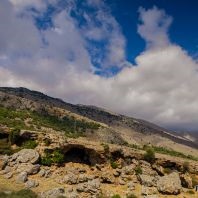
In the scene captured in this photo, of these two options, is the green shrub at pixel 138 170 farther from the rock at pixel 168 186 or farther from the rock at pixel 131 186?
the rock at pixel 168 186

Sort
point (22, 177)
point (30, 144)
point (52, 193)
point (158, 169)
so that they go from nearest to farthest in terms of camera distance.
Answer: point (52, 193) < point (22, 177) < point (30, 144) < point (158, 169)

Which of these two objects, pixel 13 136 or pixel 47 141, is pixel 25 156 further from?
pixel 47 141

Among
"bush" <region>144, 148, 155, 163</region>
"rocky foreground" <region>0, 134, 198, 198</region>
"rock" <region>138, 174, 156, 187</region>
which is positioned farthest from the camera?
"bush" <region>144, 148, 155, 163</region>

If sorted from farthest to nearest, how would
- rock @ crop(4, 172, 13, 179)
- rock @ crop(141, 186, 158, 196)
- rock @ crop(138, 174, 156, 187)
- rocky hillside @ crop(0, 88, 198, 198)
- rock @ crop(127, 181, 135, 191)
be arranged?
rock @ crop(138, 174, 156, 187)
rock @ crop(127, 181, 135, 191)
rock @ crop(141, 186, 158, 196)
rocky hillside @ crop(0, 88, 198, 198)
rock @ crop(4, 172, 13, 179)

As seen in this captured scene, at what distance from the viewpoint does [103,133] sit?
147m

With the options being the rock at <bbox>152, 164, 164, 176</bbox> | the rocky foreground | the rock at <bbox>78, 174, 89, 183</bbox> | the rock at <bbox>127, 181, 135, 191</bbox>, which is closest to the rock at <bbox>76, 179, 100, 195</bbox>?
the rocky foreground

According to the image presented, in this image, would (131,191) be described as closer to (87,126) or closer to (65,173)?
(65,173)

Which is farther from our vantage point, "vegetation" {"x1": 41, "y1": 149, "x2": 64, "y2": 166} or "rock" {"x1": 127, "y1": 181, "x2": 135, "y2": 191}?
"vegetation" {"x1": 41, "y1": 149, "x2": 64, "y2": 166}

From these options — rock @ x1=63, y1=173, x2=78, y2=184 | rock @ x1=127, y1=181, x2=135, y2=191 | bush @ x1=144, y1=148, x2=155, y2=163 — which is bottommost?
rock @ x1=63, y1=173, x2=78, y2=184

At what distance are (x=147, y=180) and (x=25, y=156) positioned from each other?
2233cm

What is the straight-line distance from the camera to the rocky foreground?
52000 mm

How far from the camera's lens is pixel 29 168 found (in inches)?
2160

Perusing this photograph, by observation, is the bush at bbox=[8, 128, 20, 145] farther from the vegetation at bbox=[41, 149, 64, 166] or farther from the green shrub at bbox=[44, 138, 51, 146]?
the vegetation at bbox=[41, 149, 64, 166]

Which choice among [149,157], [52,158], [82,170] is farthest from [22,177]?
[149,157]
